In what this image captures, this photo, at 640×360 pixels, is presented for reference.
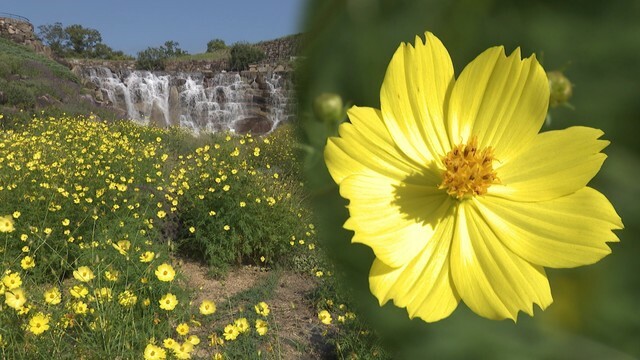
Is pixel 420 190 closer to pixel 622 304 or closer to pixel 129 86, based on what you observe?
pixel 622 304

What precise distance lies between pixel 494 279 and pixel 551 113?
9 cm

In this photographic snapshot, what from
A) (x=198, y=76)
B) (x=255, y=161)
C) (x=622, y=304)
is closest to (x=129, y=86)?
(x=198, y=76)

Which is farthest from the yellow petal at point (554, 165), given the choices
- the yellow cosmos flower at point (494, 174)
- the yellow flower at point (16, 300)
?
the yellow flower at point (16, 300)

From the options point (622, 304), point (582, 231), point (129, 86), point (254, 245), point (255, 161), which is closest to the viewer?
point (582, 231)

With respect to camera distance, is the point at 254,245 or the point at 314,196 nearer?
the point at 314,196

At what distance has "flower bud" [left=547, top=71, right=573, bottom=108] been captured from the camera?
0.83 ft

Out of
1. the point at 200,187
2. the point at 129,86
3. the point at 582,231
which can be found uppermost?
the point at 582,231

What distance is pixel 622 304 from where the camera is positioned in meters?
0.41

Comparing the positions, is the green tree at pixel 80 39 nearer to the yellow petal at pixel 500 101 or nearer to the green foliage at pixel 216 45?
the green foliage at pixel 216 45

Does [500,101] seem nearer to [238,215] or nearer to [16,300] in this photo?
[16,300]

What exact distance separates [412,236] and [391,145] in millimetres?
44

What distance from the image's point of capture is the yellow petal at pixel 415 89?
0.85 feet

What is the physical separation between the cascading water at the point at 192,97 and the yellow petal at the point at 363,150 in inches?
395

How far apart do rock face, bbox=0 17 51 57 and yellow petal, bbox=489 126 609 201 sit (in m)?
15.7
